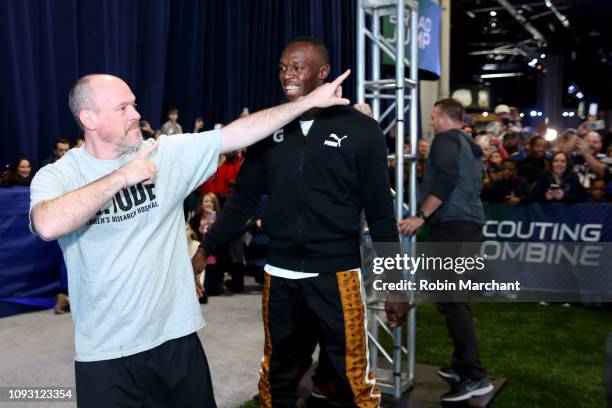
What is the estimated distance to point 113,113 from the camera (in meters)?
1.98

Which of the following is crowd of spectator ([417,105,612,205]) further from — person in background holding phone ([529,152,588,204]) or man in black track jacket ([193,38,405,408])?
man in black track jacket ([193,38,405,408])

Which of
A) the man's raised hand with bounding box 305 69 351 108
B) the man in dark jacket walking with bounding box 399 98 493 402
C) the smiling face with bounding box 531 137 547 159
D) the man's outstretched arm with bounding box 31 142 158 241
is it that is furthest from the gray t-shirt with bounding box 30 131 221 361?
the smiling face with bounding box 531 137 547 159

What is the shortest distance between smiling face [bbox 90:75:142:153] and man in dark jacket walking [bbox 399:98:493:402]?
82.3 inches

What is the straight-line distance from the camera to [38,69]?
7898mm

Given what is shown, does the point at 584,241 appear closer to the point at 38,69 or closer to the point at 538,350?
the point at 538,350

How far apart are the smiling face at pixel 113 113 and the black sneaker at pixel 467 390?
2.67m

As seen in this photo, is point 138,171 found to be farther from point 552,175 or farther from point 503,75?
point 503,75

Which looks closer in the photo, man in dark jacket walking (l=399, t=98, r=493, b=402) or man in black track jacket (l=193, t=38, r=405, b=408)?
man in black track jacket (l=193, t=38, r=405, b=408)

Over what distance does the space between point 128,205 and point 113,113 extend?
0.97 ft

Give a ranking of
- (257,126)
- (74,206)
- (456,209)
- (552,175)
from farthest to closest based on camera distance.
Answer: (552,175), (456,209), (257,126), (74,206)

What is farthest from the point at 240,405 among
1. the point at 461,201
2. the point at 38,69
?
the point at 38,69

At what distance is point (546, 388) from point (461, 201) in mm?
1448

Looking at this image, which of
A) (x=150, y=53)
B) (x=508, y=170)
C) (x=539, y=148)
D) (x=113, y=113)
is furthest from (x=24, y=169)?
(x=539, y=148)

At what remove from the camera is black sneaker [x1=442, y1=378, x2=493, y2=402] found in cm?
379
